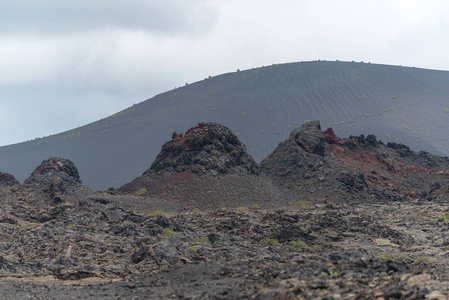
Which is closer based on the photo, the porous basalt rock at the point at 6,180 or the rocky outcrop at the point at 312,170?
the porous basalt rock at the point at 6,180

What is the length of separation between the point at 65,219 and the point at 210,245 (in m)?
8.69

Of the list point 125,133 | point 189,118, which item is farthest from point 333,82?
point 125,133

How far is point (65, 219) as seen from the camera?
25.3 m

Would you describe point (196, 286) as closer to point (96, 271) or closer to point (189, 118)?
point (96, 271)

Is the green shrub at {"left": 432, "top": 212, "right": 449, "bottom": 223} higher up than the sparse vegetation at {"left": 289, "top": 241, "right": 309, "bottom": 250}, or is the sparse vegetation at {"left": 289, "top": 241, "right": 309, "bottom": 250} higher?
the sparse vegetation at {"left": 289, "top": 241, "right": 309, "bottom": 250}

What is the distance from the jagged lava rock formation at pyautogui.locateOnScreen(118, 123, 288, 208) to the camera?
4181 centimetres

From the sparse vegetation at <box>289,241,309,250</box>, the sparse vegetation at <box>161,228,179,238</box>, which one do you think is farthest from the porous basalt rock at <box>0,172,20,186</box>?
the sparse vegetation at <box>289,241,309,250</box>

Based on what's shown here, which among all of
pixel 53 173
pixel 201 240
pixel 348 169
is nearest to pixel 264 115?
pixel 348 169

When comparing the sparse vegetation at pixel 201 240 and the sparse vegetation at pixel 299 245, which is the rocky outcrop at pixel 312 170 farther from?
the sparse vegetation at pixel 201 240

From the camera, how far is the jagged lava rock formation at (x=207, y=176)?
137 ft

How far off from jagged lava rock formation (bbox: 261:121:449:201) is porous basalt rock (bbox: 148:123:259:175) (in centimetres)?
407

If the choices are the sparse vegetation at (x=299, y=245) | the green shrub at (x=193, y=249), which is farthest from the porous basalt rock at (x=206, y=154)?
the green shrub at (x=193, y=249)

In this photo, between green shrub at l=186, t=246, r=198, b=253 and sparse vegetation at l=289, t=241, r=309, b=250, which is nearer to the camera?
green shrub at l=186, t=246, r=198, b=253

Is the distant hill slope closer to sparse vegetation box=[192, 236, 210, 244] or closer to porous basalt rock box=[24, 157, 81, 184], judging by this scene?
porous basalt rock box=[24, 157, 81, 184]
